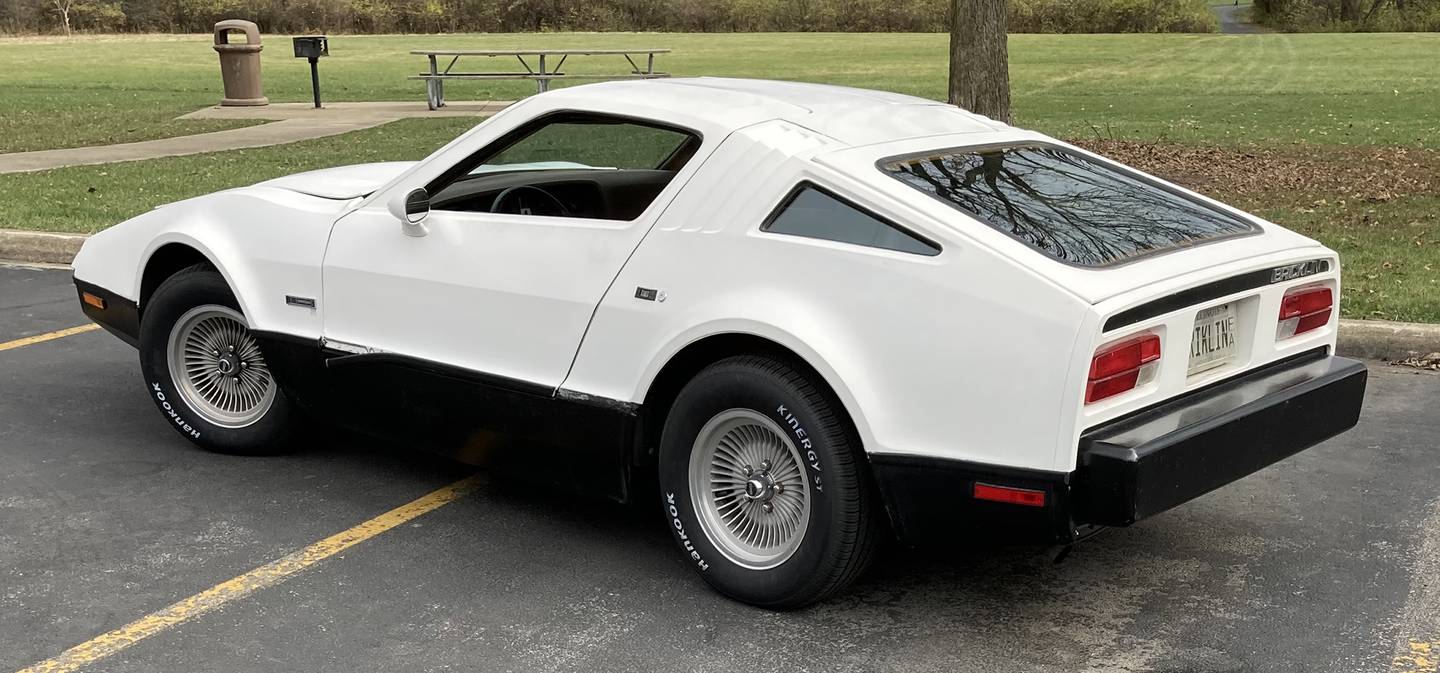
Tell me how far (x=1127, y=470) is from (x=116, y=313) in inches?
157

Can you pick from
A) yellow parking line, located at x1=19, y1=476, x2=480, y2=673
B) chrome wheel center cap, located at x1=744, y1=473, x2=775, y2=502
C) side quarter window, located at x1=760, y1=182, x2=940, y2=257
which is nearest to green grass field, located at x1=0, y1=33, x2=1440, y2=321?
side quarter window, located at x1=760, y1=182, x2=940, y2=257

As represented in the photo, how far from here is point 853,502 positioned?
3.75 metres

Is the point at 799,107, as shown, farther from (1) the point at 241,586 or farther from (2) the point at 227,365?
(2) the point at 227,365

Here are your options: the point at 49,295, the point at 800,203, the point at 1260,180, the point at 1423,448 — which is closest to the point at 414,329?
the point at 800,203

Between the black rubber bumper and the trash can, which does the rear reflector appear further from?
the trash can

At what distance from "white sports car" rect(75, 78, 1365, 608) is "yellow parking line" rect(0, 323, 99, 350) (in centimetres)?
247

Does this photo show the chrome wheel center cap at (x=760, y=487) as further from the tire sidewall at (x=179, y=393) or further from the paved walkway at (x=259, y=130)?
the paved walkway at (x=259, y=130)

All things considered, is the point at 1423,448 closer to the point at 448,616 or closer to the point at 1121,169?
the point at 1121,169

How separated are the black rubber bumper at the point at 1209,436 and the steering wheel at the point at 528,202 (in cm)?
205

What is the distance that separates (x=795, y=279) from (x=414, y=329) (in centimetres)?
144

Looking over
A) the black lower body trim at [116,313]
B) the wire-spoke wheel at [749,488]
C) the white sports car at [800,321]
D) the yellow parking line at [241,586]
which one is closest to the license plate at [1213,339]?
the white sports car at [800,321]

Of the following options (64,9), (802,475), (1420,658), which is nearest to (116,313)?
(802,475)

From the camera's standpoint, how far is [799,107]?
436 centimetres

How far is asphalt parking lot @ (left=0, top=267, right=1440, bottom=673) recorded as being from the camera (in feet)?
12.3
